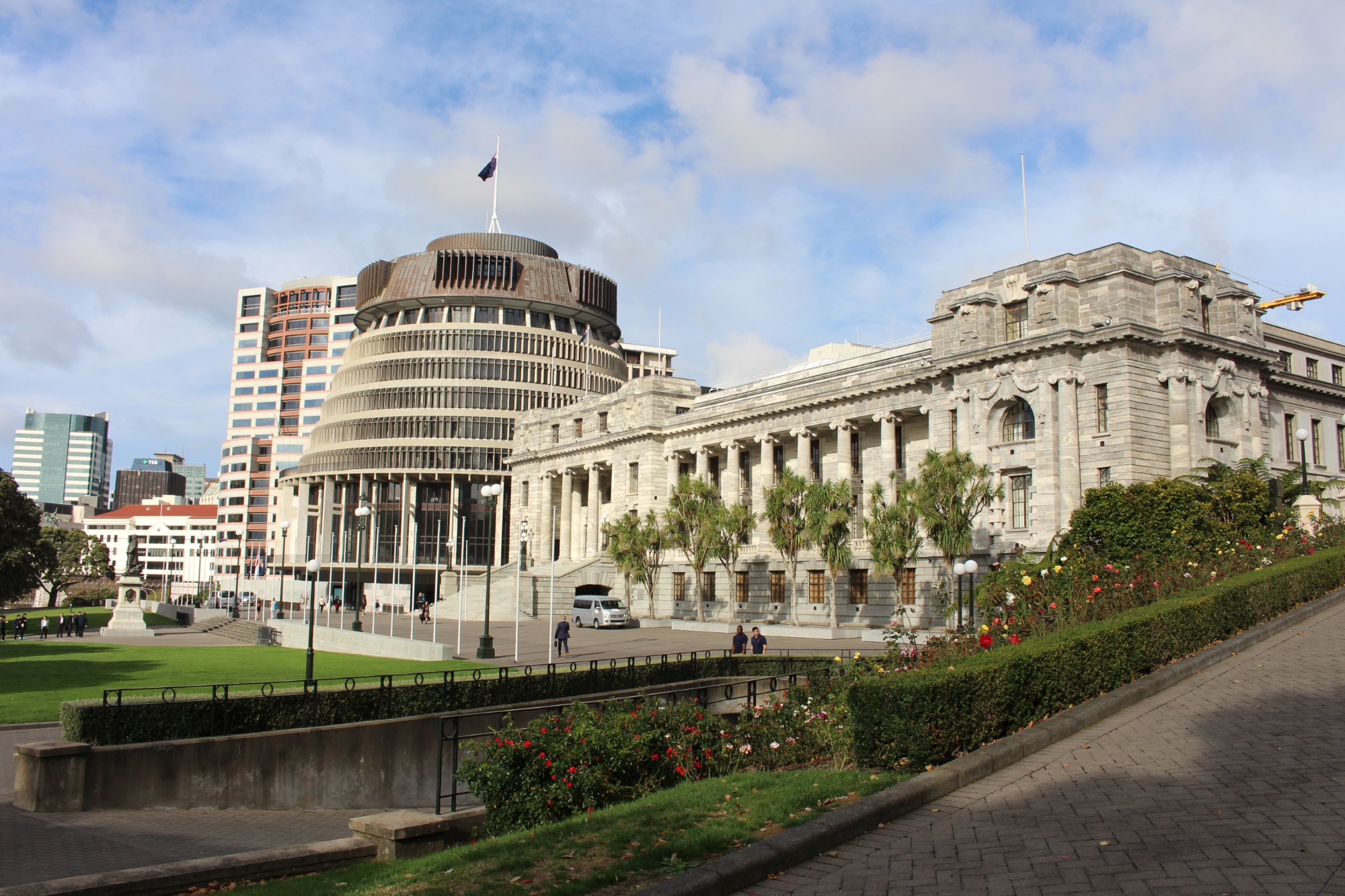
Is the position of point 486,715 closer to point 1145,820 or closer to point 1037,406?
point 1145,820

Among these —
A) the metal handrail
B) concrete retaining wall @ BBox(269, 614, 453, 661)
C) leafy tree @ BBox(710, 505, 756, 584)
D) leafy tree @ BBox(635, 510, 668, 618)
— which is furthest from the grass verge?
leafy tree @ BBox(635, 510, 668, 618)

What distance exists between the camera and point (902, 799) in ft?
34.1

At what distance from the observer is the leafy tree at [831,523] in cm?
4966

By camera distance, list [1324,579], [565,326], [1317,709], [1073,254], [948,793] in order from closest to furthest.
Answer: [948,793], [1317,709], [1324,579], [1073,254], [565,326]

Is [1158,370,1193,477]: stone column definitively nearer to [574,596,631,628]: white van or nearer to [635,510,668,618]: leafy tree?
[635,510,668,618]: leafy tree

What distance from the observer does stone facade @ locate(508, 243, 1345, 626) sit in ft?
141

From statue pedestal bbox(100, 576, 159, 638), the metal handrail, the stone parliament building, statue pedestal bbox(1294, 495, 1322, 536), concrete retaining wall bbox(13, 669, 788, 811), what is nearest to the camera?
the metal handrail

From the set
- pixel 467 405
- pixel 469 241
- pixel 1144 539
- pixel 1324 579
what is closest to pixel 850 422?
pixel 1144 539

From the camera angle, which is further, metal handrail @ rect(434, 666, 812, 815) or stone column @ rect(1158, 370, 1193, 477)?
stone column @ rect(1158, 370, 1193, 477)

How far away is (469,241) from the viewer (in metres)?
112

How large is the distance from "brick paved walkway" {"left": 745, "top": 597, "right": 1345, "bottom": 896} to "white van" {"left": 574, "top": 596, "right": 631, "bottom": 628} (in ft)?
151

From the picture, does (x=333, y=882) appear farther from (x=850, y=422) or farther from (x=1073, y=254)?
(x=850, y=422)

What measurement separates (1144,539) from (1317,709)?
24.3 metres

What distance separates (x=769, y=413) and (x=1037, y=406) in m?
21.6
